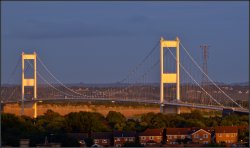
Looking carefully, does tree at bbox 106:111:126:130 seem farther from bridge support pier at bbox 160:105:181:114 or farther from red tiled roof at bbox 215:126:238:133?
red tiled roof at bbox 215:126:238:133

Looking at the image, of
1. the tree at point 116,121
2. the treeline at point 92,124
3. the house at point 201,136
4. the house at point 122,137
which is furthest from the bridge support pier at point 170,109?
the house at point 201,136

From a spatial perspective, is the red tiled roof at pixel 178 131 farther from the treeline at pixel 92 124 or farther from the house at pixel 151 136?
the treeline at pixel 92 124

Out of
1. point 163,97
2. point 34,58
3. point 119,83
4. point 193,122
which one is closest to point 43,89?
point 34,58

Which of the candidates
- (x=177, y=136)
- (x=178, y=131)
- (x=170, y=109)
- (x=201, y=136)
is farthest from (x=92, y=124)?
(x=170, y=109)

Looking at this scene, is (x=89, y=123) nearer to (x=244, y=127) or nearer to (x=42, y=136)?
(x=244, y=127)

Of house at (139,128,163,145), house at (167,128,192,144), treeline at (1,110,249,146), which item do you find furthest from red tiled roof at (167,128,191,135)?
treeline at (1,110,249,146)

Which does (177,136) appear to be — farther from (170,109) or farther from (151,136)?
(170,109)
